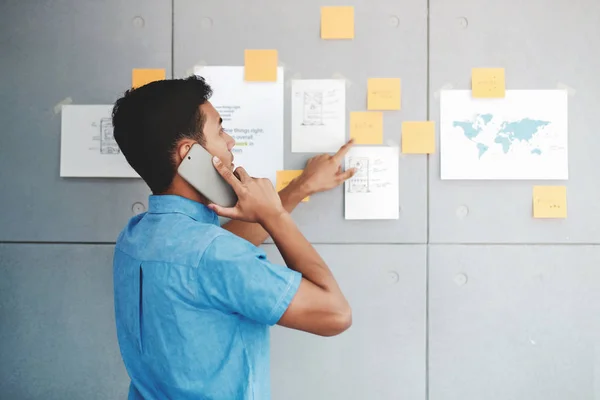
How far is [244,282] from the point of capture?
85 cm

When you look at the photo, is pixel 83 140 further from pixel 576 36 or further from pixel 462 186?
pixel 576 36

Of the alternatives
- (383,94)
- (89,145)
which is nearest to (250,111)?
(383,94)

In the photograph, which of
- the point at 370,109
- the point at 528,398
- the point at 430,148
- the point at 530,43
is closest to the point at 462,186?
the point at 430,148

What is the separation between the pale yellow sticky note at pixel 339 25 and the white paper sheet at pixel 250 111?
0.18 meters

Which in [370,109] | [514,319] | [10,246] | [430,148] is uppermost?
[370,109]

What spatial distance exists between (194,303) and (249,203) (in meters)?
0.23

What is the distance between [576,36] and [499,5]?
0.24 m

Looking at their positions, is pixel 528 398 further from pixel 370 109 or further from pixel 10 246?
pixel 10 246

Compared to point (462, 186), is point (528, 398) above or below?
below

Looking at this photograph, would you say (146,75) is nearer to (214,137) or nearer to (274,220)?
(214,137)

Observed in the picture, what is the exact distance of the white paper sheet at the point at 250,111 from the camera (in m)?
1.42

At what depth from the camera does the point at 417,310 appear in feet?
4.61

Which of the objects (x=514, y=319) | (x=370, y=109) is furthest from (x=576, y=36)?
(x=514, y=319)

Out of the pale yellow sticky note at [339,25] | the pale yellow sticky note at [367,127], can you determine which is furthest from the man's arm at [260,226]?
the pale yellow sticky note at [339,25]
